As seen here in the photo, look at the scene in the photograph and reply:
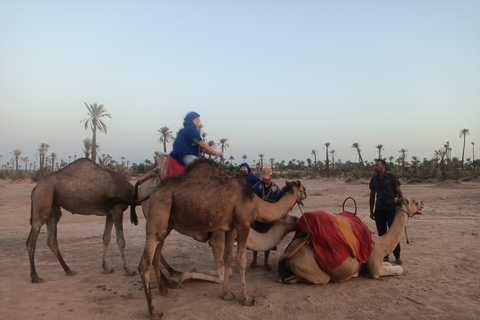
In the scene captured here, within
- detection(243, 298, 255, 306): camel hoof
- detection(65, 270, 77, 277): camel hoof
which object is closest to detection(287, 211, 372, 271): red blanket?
detection(243, 298, 255, 306): camel hoof

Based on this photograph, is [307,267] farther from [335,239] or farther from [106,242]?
[106,242]

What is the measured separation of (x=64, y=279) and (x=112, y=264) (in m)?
1.16

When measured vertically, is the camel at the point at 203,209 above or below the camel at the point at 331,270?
above

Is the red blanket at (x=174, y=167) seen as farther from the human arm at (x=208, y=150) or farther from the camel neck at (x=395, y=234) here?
the camel neck at (x=395, y=234)

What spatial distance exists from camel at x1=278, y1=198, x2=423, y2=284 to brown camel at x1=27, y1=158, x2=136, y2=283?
9.70ft

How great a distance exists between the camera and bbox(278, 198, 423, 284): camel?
555 centimetres

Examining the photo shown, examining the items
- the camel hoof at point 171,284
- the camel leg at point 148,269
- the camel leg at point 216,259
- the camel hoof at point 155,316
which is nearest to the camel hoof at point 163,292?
the camel hoof at point 171,284

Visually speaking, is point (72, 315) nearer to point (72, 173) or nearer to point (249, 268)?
point (72, 173)

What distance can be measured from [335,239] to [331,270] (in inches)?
19.4

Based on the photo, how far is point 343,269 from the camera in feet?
18.1

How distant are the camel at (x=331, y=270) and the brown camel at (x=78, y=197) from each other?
2.96 meters

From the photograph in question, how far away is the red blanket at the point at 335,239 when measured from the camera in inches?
216

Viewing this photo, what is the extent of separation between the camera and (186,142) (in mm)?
5762

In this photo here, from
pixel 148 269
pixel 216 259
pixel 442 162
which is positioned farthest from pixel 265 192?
pixel 442 162
